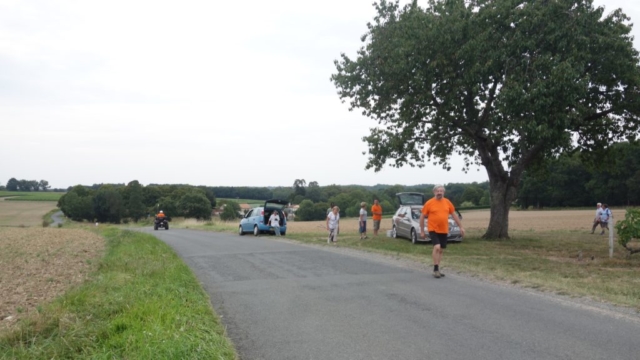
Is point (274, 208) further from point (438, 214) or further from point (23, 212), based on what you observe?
point (23, 212)

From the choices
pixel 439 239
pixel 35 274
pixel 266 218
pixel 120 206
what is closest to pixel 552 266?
pixel 439 239

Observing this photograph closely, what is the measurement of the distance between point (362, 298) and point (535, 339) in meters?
2.96

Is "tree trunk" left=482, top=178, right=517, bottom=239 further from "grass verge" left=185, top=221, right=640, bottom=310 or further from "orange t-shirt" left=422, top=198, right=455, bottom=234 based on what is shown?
"orange t-shirt" left=422, top=198, right=455, bottom=234

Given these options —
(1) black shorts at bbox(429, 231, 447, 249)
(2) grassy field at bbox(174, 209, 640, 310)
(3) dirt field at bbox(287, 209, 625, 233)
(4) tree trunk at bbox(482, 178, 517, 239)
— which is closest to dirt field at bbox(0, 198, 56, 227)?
(3) dirt field at bbox(287, 209, 625, 233)

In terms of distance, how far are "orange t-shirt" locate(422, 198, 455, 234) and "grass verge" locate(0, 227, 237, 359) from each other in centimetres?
463

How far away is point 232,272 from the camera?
11.6 meters

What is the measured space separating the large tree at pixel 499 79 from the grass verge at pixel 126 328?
492 inches

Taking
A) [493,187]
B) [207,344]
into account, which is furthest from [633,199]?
[207,344]

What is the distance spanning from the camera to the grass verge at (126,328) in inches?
201

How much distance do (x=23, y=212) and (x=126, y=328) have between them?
77.3 metres

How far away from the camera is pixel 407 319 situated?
6.62 metres

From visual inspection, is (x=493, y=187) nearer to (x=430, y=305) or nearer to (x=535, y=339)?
(x=430, y=305)

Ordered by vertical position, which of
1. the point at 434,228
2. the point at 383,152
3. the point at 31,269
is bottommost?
the point at 31,269

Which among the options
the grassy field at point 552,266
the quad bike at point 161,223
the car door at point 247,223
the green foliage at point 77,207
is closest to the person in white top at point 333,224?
the grassy field at point 552,266
